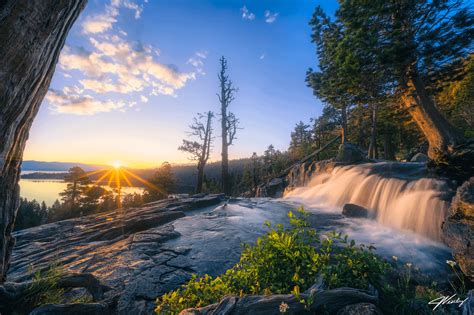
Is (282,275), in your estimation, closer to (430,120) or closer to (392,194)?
(392,194)

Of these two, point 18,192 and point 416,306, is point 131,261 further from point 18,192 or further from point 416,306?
point 416,306

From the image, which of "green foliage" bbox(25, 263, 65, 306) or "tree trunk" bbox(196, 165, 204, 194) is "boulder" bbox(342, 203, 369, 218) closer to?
"green foliage" bbox(25, 263, 65, 306)

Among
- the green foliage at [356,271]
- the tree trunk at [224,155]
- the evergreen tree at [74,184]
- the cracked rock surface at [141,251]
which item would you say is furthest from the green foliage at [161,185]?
the green foliage at [356,271]

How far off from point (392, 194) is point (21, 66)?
1185 centimetres

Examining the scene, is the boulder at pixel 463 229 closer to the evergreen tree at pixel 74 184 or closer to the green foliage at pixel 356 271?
the green foliage at pixel 356 271

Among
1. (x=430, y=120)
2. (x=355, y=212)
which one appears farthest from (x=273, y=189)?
(x=430, y=120)

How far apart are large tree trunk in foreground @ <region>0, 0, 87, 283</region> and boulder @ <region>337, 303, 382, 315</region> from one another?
3.62 m

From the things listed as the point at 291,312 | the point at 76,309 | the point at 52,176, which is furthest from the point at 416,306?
the point at 52,176

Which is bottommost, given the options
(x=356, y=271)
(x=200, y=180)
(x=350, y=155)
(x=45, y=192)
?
(x=45, y=192)

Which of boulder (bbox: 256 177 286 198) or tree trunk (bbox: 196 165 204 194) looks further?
boulder (bbox: 256 177 286 198)

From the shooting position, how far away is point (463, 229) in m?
4.85

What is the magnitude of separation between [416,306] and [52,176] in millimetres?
107905

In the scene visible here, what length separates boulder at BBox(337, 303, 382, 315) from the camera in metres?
2.00

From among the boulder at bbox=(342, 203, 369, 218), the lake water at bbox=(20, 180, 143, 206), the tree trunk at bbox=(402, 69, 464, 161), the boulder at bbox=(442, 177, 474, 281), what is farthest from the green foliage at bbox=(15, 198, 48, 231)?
the tree trunk at bbox=(402, 69, 464, 161)
